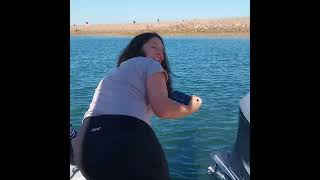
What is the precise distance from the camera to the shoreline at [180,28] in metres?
71.9

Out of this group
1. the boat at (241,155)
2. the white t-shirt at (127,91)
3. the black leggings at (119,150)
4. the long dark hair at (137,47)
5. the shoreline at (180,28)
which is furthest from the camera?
the shoreline at (180,28)

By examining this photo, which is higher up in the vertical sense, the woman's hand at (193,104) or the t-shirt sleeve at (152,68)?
the t-shirt sleeve at (152,68)

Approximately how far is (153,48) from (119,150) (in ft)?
2.08

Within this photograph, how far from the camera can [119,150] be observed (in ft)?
6.39

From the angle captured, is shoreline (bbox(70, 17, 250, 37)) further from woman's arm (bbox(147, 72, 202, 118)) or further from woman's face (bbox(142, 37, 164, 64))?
woman's arm (bbox(147, 72, 202, 118))

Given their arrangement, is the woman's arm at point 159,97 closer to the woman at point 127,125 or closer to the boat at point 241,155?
the woman at point 127,125

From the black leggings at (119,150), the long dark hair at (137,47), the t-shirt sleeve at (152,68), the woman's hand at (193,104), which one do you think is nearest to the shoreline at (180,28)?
the long dark hair at (137,47)

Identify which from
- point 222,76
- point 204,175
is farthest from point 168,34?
point 204,175

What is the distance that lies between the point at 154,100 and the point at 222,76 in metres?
15.4

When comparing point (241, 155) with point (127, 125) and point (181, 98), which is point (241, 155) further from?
point (127, 125)

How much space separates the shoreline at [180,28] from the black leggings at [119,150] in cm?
6194

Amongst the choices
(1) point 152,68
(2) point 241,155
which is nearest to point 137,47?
(1) point 152,68

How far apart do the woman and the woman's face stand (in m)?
0.13
